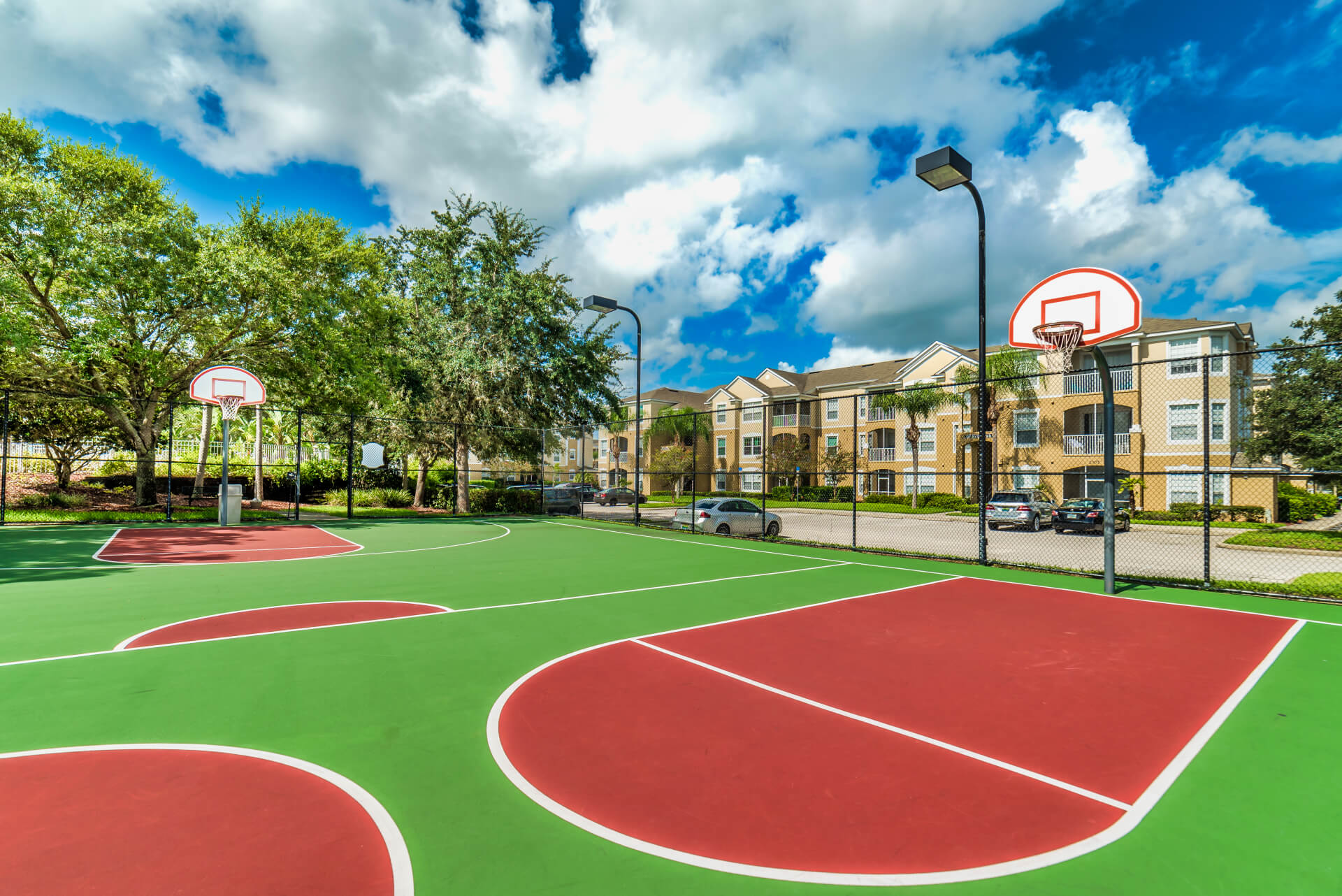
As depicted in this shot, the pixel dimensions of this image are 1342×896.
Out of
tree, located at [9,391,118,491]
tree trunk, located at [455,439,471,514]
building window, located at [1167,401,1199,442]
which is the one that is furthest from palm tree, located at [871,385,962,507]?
tree, located at [9,391,118,491]

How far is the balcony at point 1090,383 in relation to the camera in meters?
33.7

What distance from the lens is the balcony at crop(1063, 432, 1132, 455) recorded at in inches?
1321

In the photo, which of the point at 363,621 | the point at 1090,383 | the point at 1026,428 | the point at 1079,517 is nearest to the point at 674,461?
the point at 1026,428

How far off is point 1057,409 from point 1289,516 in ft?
38.5

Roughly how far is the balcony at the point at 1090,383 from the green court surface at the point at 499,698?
2846 cm

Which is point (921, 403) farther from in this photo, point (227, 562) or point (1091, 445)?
point (227, 562)

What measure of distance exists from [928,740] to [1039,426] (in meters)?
39.7

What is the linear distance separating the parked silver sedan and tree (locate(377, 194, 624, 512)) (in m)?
10.1

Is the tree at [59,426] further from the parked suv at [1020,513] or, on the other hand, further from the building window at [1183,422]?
the building window at [1183,422]

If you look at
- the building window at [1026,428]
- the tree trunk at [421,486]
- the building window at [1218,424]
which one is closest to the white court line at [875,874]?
the tree trunk at [421,486]

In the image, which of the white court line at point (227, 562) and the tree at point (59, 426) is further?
the tree at point (59, 426)

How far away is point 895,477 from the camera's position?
144 feet

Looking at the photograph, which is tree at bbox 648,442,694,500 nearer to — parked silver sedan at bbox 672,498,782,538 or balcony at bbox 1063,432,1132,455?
balcony at bbox 1063,432,1132,455

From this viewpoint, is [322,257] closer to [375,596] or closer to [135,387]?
[135,387]
